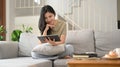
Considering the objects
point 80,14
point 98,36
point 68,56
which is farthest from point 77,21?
point 68,56

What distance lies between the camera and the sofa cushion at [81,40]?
310 cm

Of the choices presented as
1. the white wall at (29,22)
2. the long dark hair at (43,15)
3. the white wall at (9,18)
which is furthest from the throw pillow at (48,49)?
the white wall at (29,22)

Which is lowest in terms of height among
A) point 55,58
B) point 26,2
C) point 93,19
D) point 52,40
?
point 55,58

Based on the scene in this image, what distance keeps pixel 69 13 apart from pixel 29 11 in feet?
3.50

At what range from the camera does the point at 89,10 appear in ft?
16.9

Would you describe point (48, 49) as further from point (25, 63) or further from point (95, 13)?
point (95, 13)

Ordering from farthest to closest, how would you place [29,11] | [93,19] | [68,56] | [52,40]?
[29,11]
[93,19]
[68,56]
[52,40]

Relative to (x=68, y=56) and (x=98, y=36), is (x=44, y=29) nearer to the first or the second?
(x=68, y=56)

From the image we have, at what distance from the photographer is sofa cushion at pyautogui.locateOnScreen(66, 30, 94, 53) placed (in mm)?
3100

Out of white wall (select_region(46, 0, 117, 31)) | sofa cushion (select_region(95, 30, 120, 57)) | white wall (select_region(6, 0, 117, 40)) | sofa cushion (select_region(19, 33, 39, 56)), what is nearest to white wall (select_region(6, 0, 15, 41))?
white wall (select_region(6, 0, 117, 40))

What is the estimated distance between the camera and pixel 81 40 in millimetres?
3135

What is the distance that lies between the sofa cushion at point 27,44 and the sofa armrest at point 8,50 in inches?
3.3

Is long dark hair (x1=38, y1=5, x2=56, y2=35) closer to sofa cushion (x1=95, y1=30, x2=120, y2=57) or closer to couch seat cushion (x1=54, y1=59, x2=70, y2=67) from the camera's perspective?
couch seat cushion (x1=54, y1=59, x2=70, y2=67)

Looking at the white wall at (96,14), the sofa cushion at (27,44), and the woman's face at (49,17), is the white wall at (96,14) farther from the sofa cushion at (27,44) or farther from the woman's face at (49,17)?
the woman's face at (49,17)
